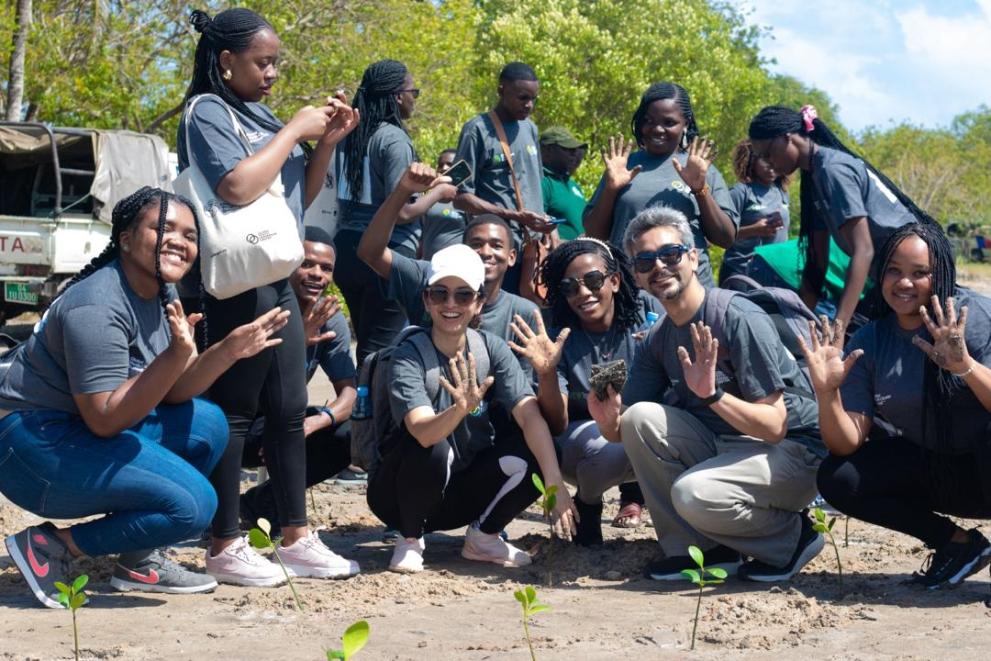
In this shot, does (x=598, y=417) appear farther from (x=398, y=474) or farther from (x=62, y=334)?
(x=62, y=334)

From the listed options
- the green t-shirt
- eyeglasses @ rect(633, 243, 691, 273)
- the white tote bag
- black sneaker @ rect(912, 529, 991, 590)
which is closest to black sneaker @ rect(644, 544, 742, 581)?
black sneaker @ rect(912, 529, 991, 590)

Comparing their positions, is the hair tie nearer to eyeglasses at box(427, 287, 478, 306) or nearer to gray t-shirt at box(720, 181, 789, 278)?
gray t-shirt at box(720, 181, 789, 278)

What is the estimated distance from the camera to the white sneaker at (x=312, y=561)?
496 cm

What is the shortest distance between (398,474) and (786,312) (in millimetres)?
1683

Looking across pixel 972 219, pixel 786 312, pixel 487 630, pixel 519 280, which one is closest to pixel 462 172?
pixel 519 280

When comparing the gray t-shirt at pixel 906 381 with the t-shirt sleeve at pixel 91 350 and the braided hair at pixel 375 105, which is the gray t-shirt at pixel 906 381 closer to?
the t-shirt sleeve at pixel 91 350

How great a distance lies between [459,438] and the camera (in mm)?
5344

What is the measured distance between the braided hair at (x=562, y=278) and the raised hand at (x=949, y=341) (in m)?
1.63

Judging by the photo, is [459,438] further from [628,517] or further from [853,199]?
[853,199]

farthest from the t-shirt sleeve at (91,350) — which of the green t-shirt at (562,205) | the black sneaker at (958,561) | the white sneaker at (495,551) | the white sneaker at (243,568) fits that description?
the green t-shirt at (562,205)

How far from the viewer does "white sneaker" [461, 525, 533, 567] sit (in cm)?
532

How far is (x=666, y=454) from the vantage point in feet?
16.5

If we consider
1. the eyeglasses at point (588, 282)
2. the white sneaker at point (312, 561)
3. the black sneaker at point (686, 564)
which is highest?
the eyeglasses at point (588, 282)

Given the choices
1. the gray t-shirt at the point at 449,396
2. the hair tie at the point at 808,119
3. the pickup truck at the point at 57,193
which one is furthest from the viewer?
the pickup truck at the point at 57,193
